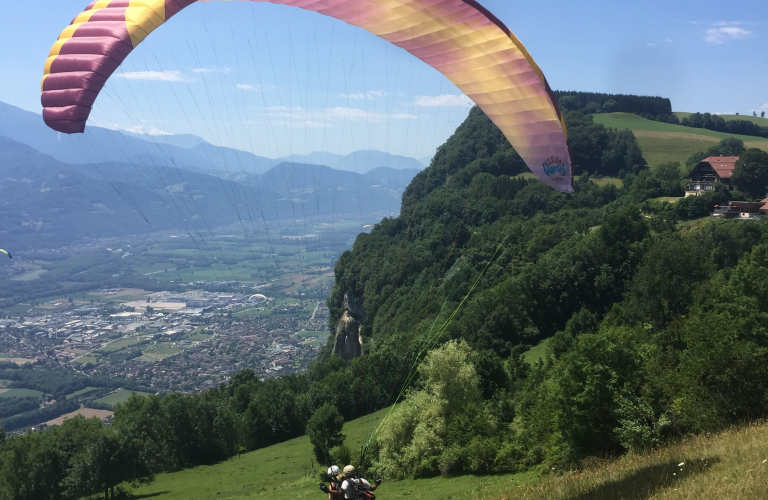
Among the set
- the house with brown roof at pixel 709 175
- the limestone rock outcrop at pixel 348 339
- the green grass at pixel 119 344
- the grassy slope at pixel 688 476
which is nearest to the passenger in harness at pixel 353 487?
the grassy slope at pixel 688 476

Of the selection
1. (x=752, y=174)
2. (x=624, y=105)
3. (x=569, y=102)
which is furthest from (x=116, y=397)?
(x=624, y=105)

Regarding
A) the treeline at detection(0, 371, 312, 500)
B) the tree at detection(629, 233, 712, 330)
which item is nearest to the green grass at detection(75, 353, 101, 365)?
the treeline at detection(0, 371, 312, 500)

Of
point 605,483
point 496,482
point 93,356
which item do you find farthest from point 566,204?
point 93,356

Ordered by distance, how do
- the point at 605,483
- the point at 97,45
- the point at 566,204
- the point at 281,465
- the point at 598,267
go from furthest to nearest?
1. the point at 566,204
2. the point at 598,267
3. the point at 281,465
4. the point at 97,45
5. the point at 605,483

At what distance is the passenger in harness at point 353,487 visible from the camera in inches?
363

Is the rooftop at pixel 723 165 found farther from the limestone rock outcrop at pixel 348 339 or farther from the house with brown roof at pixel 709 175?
the limestone rock outcrop at pixel 348 339

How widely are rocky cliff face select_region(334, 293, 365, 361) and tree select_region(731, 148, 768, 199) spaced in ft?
161

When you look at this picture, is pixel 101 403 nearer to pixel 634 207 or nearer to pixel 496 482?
pixel 634 207

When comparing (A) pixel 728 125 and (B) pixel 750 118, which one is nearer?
(A) pixel 728 125

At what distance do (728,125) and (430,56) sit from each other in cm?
13284

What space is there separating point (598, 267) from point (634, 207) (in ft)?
22.5

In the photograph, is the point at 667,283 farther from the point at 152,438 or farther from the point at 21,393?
the point at 21,393

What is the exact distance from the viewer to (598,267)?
Result: 51906 mm

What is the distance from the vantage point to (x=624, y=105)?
145 m
